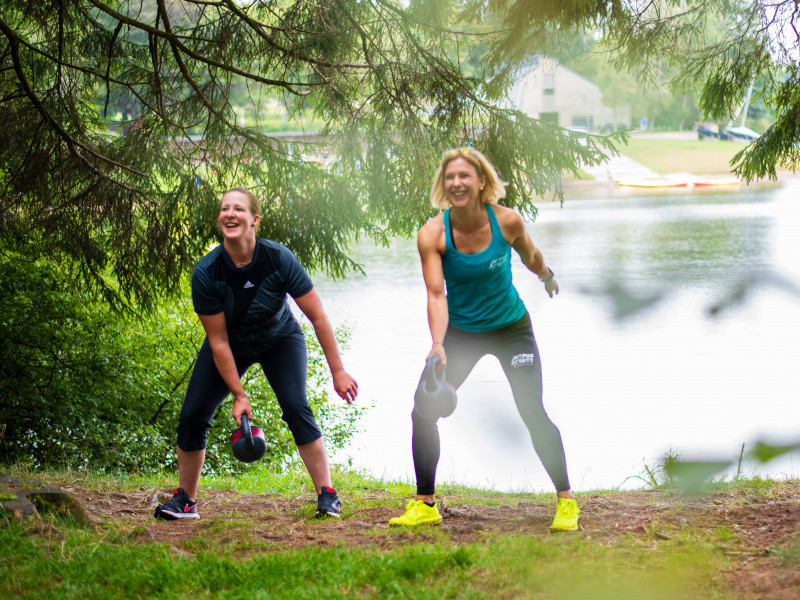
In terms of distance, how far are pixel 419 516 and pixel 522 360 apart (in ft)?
3.12

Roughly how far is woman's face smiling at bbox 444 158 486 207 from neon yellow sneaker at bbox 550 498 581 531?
142 centimetres

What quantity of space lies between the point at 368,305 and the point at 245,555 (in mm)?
12783

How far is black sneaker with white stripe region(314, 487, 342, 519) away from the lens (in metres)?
4.50

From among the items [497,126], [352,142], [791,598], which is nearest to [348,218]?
[352,142]

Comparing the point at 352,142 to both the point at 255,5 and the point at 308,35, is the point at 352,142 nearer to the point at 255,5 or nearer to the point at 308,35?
the point at 308,35

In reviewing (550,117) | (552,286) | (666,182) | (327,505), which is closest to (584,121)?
(550,117)

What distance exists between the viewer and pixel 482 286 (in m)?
3.77

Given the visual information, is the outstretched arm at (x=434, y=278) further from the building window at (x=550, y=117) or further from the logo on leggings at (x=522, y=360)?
the building window at (x=550, y=117)

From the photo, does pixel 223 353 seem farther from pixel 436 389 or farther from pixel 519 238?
pixel 519 238

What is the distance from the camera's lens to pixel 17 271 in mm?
8344

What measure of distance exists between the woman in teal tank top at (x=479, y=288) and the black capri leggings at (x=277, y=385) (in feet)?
2.49

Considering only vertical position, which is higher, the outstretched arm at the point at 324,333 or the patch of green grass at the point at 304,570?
the outstretched arm at the point at 324,333

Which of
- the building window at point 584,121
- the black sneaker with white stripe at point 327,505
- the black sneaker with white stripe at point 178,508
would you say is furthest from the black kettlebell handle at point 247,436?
the building window at point 584,121

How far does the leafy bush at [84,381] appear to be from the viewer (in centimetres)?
822
